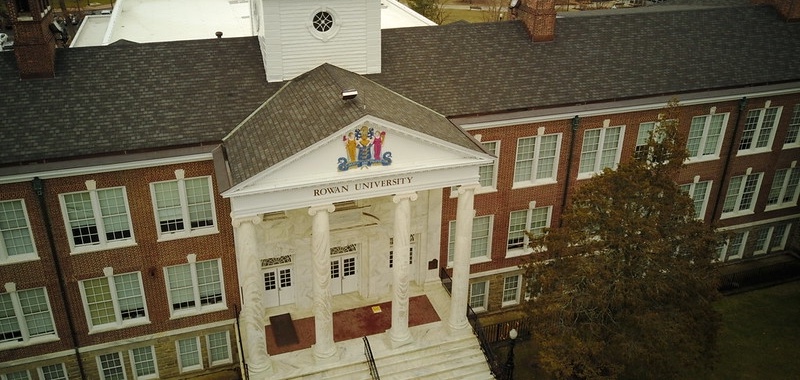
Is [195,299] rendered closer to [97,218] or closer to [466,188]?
[97,218]

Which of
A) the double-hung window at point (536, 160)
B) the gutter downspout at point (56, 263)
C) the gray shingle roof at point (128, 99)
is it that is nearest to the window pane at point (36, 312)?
the gutter downspout at point (56, 263)

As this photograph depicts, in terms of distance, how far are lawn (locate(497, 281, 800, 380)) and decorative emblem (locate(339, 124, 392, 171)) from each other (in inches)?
484

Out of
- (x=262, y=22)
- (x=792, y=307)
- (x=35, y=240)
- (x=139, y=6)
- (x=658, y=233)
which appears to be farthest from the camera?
(x=139, y=6)

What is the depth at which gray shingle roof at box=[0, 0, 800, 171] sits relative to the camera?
24.6 m

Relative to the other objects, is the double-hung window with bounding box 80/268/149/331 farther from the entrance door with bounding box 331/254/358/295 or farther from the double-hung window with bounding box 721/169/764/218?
the double-hung window with bounding box 721/169/764/218

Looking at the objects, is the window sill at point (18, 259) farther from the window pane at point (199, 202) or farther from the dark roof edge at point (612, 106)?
the dark roof edge at point (612, 106)

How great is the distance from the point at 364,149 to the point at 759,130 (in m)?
23.5

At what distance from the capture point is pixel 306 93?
2589 centimetres

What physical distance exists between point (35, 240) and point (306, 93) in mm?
11798

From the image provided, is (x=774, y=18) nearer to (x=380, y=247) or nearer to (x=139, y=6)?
(x=380, y=247)

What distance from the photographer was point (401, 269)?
26047mm

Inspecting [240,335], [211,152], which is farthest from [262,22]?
[240,335]

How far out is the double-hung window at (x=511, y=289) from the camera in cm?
3316

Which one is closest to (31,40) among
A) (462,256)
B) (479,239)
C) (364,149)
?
(364,149)
